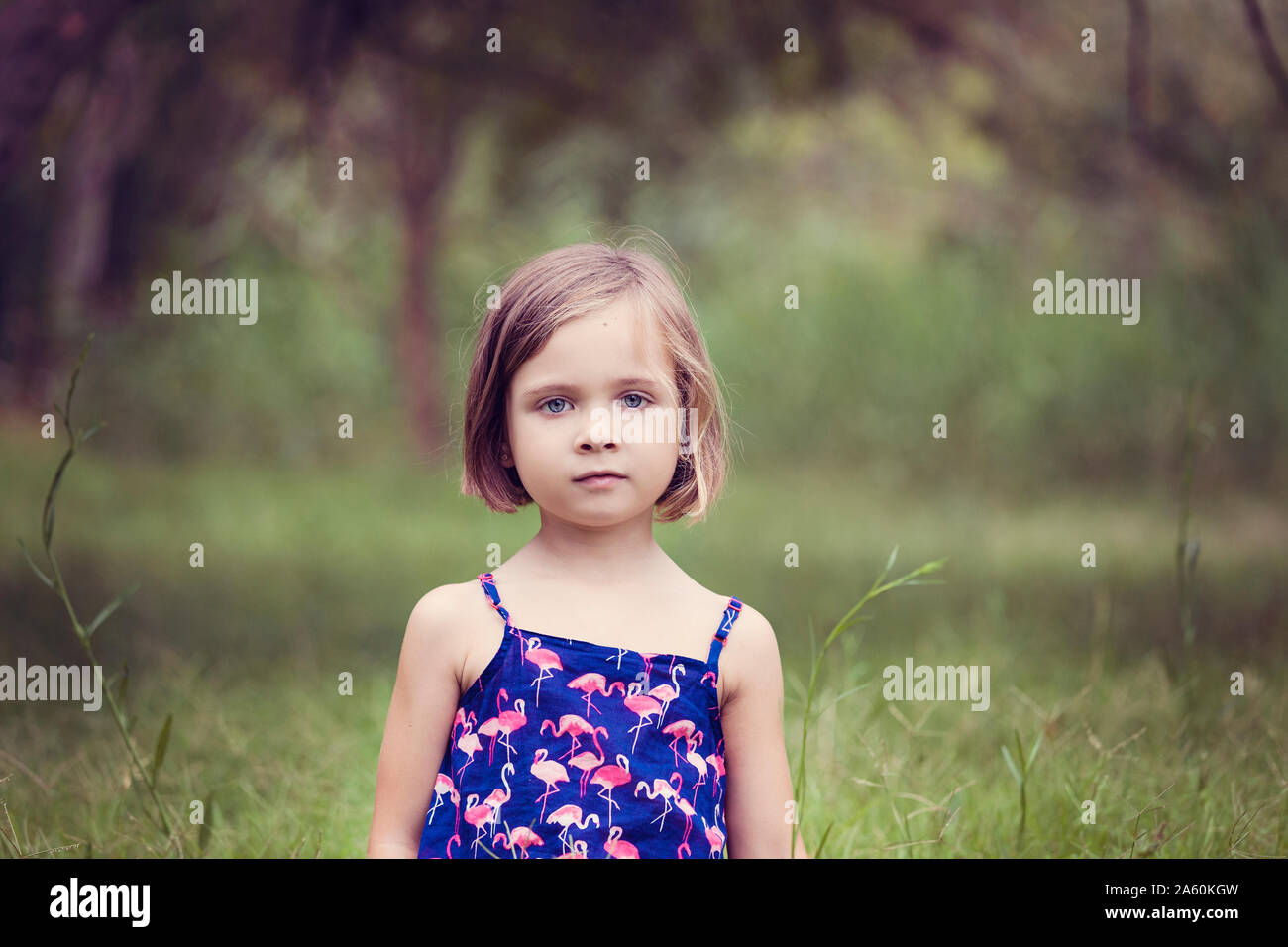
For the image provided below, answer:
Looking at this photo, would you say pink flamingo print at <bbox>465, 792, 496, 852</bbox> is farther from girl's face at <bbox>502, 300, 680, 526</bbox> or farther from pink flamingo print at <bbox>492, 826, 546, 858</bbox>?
girl's face at <bbox>502, 300, 680, 526</bbox>

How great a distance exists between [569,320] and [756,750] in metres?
0.57

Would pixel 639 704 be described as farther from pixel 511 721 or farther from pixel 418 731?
pixel 418 731

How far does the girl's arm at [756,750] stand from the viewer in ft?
5.03

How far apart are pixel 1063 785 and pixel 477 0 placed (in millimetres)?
2180

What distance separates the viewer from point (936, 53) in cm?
311

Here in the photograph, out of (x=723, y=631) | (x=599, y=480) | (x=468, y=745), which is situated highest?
(x=599, y=480)

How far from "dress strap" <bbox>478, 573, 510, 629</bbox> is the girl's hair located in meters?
0.14

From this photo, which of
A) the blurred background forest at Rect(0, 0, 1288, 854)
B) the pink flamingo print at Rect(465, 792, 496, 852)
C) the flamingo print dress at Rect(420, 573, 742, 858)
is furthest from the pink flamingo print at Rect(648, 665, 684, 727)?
the blurred background forest at Rect(0, 0, 1288, 854)

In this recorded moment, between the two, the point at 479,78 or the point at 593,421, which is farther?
the point at 479,78

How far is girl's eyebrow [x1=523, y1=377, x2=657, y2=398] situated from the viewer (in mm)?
1492

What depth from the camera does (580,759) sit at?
1.42m

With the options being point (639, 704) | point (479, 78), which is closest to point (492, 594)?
point (639, 704)

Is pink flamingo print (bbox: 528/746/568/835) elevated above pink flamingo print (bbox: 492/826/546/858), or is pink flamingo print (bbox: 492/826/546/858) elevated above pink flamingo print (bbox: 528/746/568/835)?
pink flamingo print (bbox: 528/746/568/835)
